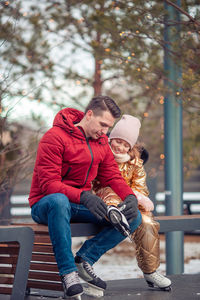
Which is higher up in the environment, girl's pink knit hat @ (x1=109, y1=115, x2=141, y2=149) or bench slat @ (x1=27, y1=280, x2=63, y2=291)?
girl's pink knit hat @ (x1=109, y1=115, x2=141, y2=149)

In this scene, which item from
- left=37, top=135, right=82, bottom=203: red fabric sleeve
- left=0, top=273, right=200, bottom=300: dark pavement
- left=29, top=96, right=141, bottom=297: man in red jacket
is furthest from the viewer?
left=0, top=273, right=200, bottom=300: dark pavement

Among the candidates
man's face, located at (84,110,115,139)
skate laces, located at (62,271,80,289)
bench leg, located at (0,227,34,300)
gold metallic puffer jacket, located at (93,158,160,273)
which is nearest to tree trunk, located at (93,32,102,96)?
gold metallic puffer jacket, located at (93,158,160,273)

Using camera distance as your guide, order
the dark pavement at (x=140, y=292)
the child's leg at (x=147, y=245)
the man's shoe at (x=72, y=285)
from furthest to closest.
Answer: the child's leg at (x=147, y=245)
the dark pavement at (x=140, y=292)
the man's shoe at (x=72, y=285)

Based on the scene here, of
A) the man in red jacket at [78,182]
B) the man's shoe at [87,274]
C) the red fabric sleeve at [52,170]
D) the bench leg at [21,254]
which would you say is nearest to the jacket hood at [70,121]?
the man in red jacket at [78,182]

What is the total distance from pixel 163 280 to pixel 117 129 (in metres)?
1.20

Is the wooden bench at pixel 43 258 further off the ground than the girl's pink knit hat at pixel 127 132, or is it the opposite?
the girl's pink knit hat at pixel 127 132

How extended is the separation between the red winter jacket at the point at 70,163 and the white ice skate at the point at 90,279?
1.55ft

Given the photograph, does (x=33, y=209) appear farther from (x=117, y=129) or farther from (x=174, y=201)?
(x=174, y=201)

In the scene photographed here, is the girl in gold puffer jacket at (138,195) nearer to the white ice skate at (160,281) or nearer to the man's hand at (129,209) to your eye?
the white ice skate at (160,281)

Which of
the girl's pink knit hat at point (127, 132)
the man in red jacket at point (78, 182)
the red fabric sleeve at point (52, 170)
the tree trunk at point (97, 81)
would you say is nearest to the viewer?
the man in red jacket at point (78, 182)

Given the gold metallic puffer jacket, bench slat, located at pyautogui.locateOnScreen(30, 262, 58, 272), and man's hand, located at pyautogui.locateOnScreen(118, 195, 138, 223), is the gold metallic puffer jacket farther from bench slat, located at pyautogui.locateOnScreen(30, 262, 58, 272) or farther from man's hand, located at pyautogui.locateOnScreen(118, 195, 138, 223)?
bench slat, located at pyautogui.locateOnScreen(30, 262, 58, 272)

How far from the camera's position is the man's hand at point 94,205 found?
3508 mm

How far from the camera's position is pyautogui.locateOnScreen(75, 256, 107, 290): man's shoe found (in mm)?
3715

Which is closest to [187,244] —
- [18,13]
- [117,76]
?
[117,76]
